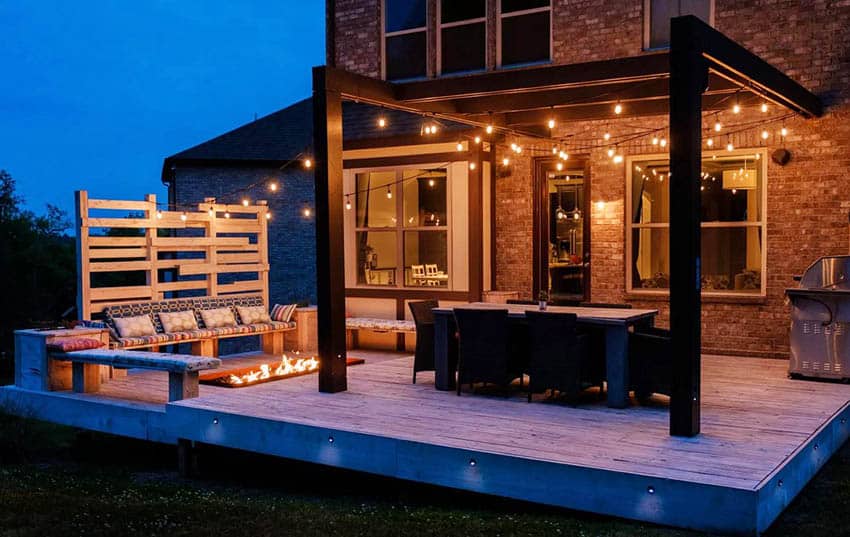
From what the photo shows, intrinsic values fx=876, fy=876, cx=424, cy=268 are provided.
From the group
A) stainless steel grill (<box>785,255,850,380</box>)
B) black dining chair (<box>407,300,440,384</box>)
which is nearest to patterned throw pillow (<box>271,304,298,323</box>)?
black dining chair (<box>407,300,440,384</box>)

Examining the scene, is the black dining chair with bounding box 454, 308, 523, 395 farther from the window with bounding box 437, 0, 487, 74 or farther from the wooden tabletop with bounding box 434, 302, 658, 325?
the window with bounding box 437, 0, 487, 74

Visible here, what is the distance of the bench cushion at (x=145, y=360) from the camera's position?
8164 millimetres

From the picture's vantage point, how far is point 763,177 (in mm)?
10289

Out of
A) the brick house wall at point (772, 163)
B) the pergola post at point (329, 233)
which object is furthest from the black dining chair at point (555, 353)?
the brick house wall at point (772, 163)

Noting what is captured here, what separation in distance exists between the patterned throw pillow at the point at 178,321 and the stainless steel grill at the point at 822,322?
22.7ft

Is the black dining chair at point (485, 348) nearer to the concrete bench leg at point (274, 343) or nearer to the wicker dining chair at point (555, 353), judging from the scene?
the wicker dining chair at point (555, 353)

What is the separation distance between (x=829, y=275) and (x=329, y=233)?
502cm

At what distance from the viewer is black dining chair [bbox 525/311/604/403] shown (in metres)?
7.44

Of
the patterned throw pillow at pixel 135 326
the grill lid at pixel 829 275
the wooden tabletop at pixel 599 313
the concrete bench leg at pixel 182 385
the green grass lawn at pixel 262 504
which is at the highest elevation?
the grill lid at pixel 829 275

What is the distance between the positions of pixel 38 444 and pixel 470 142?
661 cm

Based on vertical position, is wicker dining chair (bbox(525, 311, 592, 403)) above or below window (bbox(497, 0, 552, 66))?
below

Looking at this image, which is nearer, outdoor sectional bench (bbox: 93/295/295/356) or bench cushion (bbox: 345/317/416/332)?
outdoor sectional bench (bbox: 93/295/295/356)

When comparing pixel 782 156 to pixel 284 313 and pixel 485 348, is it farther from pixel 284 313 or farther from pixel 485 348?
pixel 284 313

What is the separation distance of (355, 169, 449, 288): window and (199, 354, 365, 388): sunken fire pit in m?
2.62
